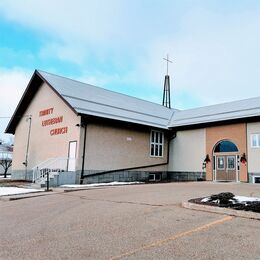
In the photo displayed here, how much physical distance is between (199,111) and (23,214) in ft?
66.1

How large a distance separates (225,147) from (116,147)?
773cm

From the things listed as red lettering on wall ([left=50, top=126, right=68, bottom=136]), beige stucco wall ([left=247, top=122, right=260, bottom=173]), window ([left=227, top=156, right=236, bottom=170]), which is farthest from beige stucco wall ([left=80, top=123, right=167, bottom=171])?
beige stucco wall ([left=247, top=122, right=260, bottom=173])

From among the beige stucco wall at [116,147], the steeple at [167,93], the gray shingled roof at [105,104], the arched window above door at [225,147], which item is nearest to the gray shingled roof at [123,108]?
the gray shingled roof at [105,104]

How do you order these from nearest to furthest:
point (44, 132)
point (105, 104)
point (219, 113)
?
point (105, 104) → point (44, 132) → point (219, 113)

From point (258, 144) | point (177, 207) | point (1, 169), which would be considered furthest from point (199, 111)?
point (1, 169)

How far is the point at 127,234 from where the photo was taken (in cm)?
596

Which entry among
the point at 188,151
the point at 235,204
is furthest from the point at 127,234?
the point at 188,151

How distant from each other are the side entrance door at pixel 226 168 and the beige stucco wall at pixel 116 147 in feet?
15.3

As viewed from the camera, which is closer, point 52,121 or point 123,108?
point 52,121

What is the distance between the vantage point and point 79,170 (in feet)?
61.8

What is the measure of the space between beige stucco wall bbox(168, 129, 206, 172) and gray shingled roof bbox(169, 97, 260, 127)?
2.89ft

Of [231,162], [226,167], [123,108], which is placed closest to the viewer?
[231,162]

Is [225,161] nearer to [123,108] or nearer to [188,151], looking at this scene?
[188,151]

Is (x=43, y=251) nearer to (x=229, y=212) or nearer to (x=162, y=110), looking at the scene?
(x=229, y=212)
